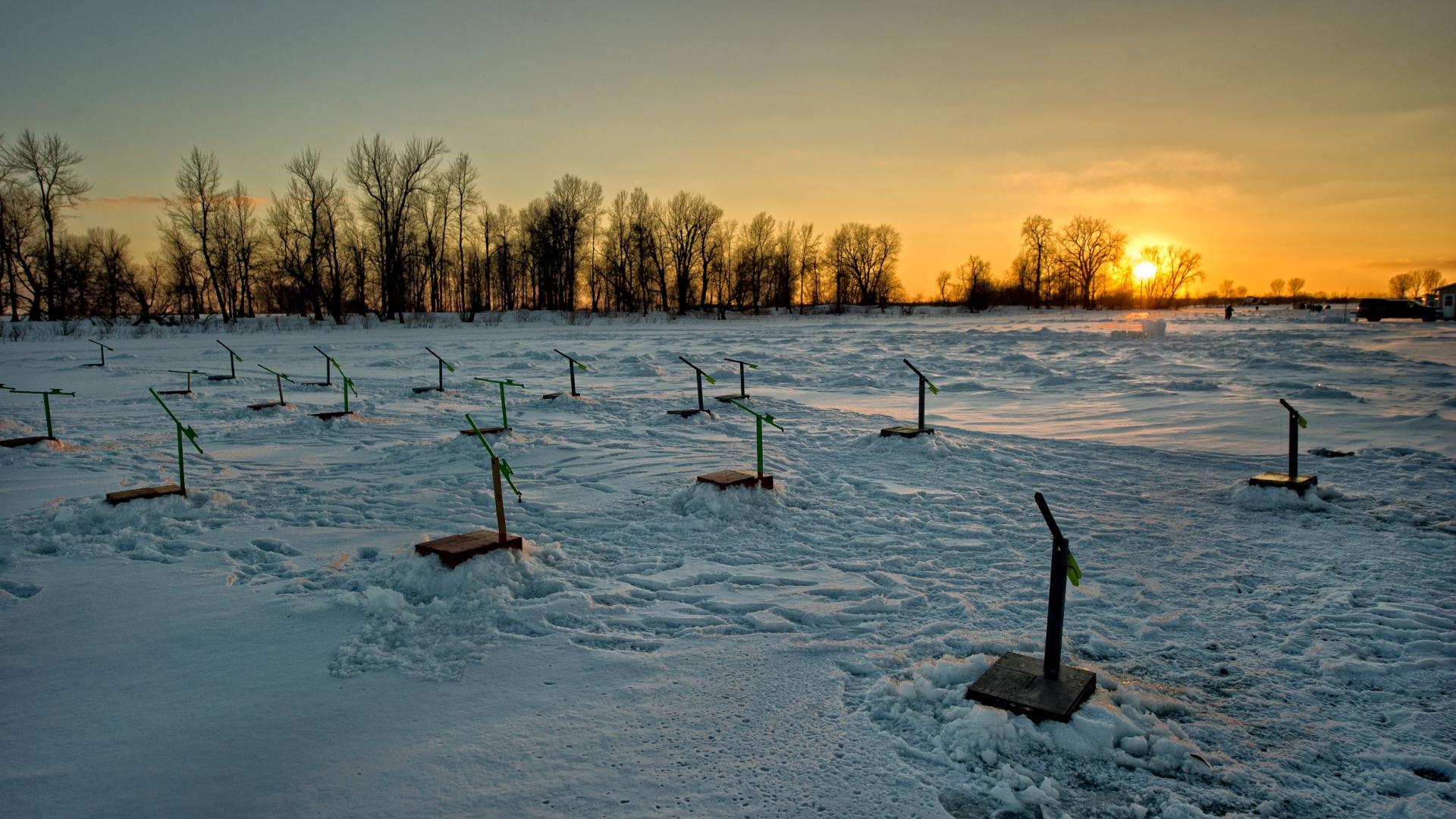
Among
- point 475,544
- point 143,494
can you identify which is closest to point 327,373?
point 143,494

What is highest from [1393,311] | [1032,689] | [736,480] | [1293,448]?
[1393,311]

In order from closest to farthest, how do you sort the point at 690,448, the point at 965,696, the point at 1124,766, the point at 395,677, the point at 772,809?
the point at 772,809, the point at 1124,766, the point at 965,696, the point at 395,677, the point at 690,448

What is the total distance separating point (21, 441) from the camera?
29.6 ft

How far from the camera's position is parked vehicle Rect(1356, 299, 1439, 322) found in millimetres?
44969

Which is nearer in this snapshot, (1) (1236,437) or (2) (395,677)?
(2) (395,677)

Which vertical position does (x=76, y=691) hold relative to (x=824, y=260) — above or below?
below

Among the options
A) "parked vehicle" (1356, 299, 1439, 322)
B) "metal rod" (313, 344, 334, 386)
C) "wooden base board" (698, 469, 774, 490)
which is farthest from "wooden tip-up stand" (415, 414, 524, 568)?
"parked vehicle" (1356, 299, 1439, 322)

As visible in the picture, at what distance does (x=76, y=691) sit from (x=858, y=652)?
385 cm

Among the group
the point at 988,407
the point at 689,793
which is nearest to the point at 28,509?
the point at 689,793

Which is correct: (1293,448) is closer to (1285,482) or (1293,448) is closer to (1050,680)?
(1285,482)

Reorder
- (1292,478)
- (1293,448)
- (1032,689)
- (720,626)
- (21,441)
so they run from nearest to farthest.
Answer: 1. (1032,689)
2. (720,626)
3. (1293,448)
4. (1292,478)
5. (21,441)

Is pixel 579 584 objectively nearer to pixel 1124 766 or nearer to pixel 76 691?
pixel 76 691

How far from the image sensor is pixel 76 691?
3.63 meters

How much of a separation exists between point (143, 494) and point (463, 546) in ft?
11.5
